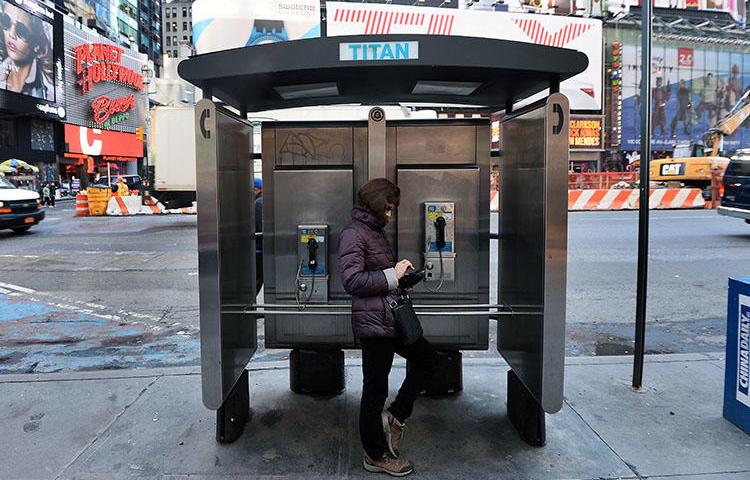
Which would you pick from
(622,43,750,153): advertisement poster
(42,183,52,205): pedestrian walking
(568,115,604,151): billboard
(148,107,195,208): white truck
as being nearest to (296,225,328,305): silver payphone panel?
(148,107,195,208): white truck

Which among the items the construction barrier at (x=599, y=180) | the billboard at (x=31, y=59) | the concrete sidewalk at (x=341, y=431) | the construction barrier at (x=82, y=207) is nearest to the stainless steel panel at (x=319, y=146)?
the concrete sidewalk at (x=341, y=431)

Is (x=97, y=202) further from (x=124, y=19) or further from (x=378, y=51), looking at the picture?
(x=124, y=19)

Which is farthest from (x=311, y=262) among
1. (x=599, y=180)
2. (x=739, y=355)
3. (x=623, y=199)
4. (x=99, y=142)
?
(x=99, y=142)

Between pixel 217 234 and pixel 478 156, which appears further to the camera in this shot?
pixel 478 156

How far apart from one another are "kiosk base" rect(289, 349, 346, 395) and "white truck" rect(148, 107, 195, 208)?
14045 mm

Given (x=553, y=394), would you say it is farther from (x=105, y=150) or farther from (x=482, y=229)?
(x=105, y=150)

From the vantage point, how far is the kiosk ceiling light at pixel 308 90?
3854 mm

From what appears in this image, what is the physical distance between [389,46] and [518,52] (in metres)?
0.70

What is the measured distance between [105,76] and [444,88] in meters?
61.1

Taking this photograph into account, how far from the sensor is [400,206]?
4.37 m

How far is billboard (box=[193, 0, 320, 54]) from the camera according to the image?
3050cm

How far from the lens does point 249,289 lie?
4320mm

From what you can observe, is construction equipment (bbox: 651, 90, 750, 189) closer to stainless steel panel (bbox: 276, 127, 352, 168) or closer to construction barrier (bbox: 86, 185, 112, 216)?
stainless steel panel (bbox: 276, 127, 352, 168)

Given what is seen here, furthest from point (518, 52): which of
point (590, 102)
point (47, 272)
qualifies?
point (590, 102)
